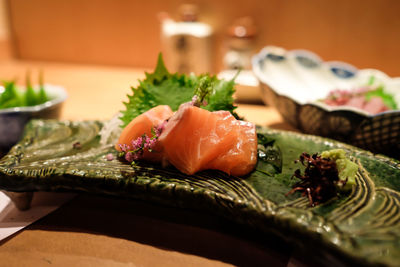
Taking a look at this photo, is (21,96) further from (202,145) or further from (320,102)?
(320,102)

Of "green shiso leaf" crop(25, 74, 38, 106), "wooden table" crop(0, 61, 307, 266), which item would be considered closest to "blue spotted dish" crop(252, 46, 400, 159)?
"wooden table" crop(0, 61, 307, 266)

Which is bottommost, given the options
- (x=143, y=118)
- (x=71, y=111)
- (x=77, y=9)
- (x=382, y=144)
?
(x=71, y=111)

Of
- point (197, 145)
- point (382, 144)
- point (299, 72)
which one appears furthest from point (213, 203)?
point (299, 72)

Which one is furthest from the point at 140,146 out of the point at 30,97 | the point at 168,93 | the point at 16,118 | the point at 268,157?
the point at 30,97

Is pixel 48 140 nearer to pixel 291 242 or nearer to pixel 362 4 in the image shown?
pixel 291 242

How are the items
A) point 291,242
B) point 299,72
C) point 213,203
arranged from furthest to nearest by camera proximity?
point 299,72
point 213,203
point 291,242

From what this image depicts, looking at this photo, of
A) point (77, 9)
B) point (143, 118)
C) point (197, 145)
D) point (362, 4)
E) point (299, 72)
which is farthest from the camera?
point (77, 9)
